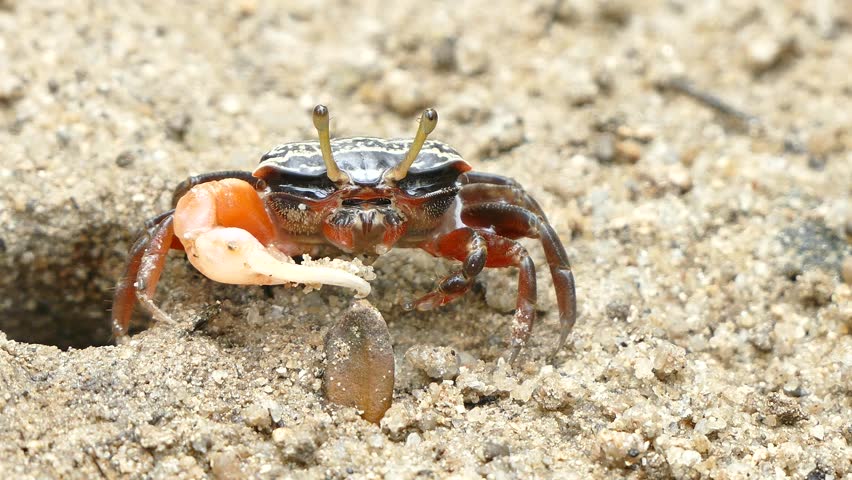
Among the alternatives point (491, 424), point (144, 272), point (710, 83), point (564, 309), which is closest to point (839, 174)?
point (710, 83)

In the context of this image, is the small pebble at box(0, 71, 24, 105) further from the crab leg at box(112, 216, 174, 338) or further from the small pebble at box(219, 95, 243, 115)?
the crab leg at box(112, 216, 174, 338)

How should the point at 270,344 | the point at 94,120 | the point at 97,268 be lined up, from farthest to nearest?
the point at 94,120, the point at 97,268, the point at 270,344

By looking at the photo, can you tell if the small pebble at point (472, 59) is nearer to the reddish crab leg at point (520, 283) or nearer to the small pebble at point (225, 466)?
the reddish crab leg at point (520, 283)

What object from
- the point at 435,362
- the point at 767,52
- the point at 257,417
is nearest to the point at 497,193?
the point at 435,362

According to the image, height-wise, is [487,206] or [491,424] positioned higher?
[487,206]

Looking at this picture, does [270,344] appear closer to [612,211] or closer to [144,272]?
[144,272]

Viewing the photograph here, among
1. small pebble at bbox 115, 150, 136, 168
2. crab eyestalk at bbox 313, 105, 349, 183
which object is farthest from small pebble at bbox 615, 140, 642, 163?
small pebble at bbox 115, 150, 136, 168

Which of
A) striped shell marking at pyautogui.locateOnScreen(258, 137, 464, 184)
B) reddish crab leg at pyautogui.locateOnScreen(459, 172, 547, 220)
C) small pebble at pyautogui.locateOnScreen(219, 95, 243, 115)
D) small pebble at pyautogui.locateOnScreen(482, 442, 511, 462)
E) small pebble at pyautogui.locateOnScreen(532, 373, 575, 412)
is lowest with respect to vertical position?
small pebble at pyautogui.locateOnScreen(482, 442, 511, 462)

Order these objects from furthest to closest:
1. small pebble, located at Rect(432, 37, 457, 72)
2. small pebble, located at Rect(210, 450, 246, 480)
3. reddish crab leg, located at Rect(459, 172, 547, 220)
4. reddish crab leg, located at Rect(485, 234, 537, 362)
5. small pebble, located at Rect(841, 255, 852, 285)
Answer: small pebble, located at Rect(432, 37, 457, 72)
small pebble, located at Rect(841, 255, 852, 285)
reddish crab leg, located at Rect(459, 172, 547, 220)
reddish crab leg, located at Rect(485, 234, 537, 362)
small pebble, located at Rect(210, 450, 246, 480)
